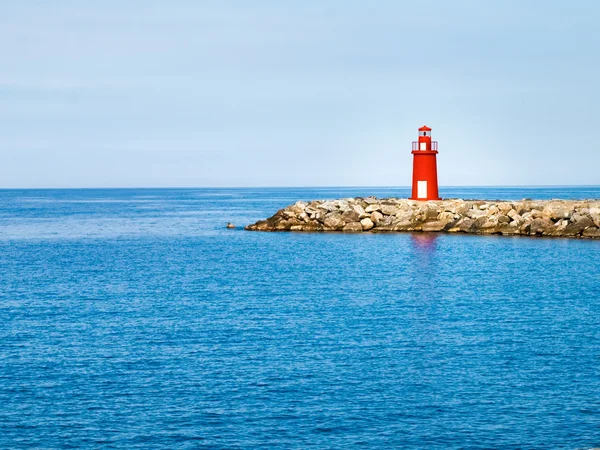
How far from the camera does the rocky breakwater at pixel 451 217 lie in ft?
193

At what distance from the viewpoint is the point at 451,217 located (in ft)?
206

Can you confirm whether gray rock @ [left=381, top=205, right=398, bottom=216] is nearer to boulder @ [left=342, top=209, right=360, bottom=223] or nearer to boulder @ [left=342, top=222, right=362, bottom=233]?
boulder @ [left=342, top=209, right=360, bottom=223]

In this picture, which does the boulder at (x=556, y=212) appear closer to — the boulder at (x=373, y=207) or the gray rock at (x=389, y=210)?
the gray rock at (x=389, y=210)

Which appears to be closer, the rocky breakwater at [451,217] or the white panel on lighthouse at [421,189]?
the rocky breakwater at [451,217]

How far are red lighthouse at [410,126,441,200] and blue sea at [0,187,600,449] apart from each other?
60.8 feet

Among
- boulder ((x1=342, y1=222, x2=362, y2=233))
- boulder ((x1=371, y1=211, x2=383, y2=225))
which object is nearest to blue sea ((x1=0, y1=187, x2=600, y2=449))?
boulder ((x1=371, y1=211, x2=383, y2=225))

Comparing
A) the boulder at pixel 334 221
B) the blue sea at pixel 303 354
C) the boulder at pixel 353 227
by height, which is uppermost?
the boulder at pixel 334 221

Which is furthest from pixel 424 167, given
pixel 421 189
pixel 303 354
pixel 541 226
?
pixel 303 354

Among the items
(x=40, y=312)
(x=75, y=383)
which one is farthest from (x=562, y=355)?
(x=40, y=312)

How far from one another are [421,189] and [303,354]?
4424 cm

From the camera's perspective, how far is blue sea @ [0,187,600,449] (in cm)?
1744

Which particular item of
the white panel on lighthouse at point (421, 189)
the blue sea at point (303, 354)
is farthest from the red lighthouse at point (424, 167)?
the blue sea at point (303, 354)

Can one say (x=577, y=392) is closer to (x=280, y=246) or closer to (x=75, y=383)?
(x=75, y=383)

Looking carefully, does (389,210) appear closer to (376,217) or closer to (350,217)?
(376,217)
